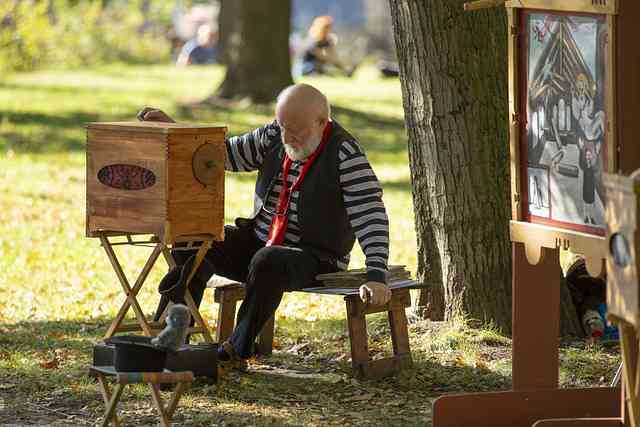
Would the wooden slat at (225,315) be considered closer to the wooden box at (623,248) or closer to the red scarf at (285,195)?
the red scarf at (285,195)

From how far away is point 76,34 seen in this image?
21.2m

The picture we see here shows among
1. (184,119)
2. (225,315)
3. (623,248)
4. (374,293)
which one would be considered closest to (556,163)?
(623,248)

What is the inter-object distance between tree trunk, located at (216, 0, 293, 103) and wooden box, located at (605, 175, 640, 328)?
44.2 ft

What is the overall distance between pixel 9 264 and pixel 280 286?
363cm

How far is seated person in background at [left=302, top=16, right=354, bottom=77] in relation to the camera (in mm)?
24688

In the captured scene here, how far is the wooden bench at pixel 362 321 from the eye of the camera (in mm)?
5766

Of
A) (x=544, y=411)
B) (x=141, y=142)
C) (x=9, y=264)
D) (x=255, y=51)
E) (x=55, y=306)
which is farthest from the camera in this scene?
(x=255, y=51)

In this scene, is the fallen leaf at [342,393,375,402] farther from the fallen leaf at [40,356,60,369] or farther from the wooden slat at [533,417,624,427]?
the fallen leaf at [40,356,60,369]

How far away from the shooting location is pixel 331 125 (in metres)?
5.94

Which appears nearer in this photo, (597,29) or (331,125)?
(597,29)

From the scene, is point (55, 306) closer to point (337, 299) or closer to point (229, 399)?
point (337, 299)

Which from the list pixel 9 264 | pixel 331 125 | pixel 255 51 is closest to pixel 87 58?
pixel 255 51

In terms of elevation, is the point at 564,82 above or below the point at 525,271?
above

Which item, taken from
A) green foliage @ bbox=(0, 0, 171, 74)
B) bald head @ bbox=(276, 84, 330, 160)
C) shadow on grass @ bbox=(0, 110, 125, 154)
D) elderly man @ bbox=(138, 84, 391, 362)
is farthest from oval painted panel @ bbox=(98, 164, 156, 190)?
green foliage @ bbox=(0, 0, 171, 74)
